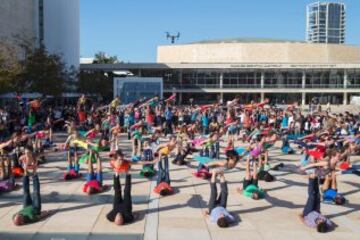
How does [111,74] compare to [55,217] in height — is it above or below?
above

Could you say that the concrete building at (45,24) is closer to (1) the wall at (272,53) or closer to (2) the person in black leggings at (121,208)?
(1) the wall at (272,53)

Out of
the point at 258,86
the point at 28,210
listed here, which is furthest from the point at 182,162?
the point at 258,86

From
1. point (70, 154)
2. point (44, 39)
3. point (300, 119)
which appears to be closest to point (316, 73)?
point (44, 39)

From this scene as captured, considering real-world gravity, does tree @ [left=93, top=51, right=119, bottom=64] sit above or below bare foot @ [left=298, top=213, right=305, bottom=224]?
above

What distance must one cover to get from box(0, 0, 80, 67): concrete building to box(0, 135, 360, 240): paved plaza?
117 ft

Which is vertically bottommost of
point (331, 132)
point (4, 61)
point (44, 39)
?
point (331, 132)

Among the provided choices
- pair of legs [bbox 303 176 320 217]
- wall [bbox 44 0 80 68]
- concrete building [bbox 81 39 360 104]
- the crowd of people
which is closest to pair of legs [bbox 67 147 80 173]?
the crowd of people

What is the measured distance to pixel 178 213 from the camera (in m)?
10.6

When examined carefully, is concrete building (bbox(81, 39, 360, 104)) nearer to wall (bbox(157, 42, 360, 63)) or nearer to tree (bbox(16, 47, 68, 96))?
wall (bbox(157, 42, 360, 63))

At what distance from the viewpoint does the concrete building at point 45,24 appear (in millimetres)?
54069

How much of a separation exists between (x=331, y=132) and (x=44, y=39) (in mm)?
64698

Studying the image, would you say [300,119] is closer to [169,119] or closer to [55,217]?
[169,119]

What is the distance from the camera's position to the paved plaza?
29.9 ft

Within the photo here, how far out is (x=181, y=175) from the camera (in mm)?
15148
